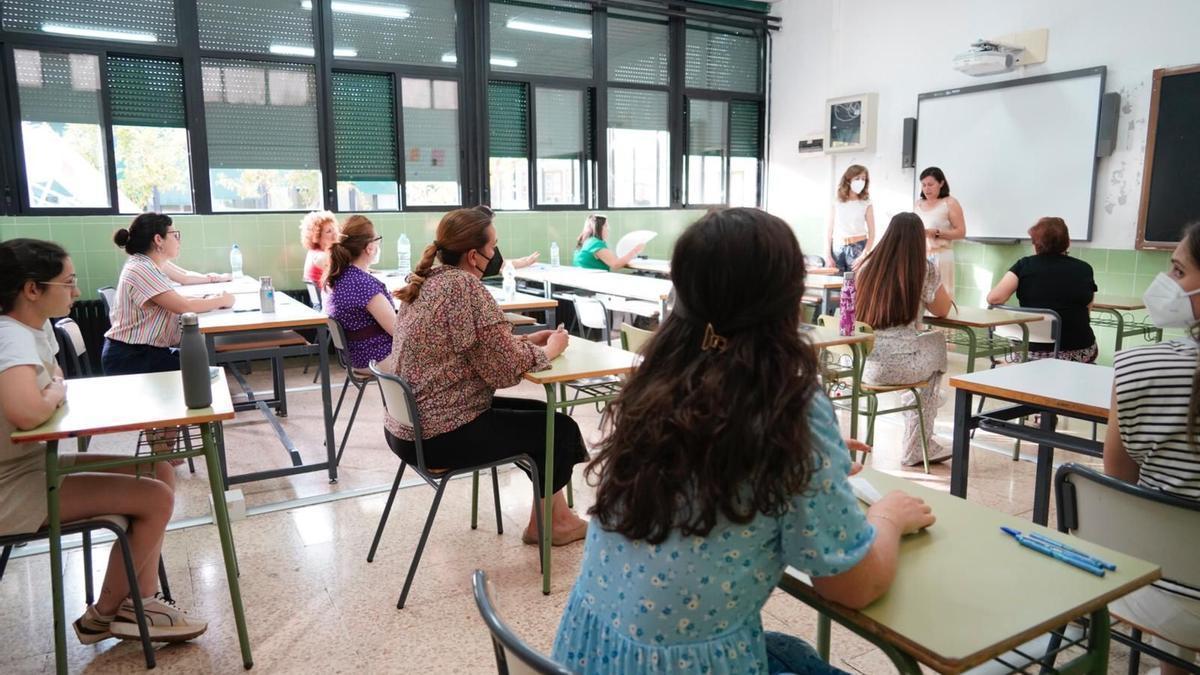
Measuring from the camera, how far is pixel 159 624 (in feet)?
7.41

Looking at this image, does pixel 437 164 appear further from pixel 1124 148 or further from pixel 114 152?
pixel 1124 148

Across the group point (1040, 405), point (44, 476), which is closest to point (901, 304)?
point (1040, 405)

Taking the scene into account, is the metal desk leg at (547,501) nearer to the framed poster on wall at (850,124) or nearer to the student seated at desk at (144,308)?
the student seated at desk at (144,308)

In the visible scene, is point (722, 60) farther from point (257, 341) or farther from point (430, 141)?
point (257, 341)

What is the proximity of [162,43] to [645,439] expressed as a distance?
637 cm

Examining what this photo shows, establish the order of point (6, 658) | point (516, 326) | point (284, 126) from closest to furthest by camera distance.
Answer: point (6, 658) → point (516, 326) → point (284, 126)

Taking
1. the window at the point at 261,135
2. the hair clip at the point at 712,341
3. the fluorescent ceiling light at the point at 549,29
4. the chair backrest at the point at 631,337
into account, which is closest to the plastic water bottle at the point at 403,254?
the window at the point at 261,135

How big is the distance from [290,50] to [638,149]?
3.43m

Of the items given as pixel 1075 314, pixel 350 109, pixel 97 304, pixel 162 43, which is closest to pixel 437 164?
pixel 350 109

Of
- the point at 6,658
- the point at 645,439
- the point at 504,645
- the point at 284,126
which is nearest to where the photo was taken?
the point at 504,645

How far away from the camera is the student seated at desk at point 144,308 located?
352 centimetres

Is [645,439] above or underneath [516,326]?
above

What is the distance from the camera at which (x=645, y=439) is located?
41.5 inches

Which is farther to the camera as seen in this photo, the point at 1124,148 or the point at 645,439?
the point at 1124,148
